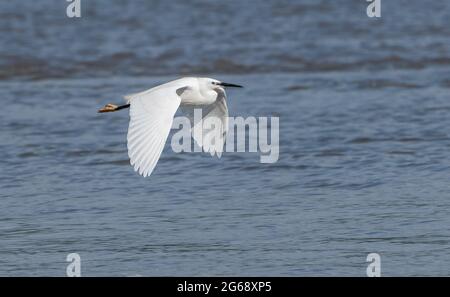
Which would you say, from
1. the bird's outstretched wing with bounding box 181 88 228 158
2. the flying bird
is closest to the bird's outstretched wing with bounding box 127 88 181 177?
the flying bird

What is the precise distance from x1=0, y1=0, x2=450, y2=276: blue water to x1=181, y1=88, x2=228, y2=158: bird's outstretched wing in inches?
18.1

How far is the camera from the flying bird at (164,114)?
691 centimetres

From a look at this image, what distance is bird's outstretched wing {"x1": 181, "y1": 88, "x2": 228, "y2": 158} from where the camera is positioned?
7.95 m

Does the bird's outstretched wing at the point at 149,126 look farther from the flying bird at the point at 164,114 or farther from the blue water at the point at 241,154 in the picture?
the blue water at the point at 241,154

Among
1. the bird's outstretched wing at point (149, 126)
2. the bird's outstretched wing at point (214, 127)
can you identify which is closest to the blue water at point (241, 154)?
the bird's outstretched wing at point (214, 127)

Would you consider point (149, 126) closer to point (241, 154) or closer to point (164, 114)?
point (164, 114)

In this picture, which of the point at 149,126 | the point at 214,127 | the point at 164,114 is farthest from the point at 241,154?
the point at 149,126

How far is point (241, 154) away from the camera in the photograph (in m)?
9.72

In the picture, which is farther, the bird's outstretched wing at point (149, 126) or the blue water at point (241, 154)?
the blue water at point (241, 154)

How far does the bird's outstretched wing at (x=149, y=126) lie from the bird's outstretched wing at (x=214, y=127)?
20.3 inches

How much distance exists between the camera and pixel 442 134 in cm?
1027

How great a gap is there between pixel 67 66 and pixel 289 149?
18.5 feet

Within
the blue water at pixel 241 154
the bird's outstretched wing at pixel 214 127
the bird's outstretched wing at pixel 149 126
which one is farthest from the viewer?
the bird's outstretched wing at pixel 214 127

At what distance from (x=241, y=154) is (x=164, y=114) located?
258cm
